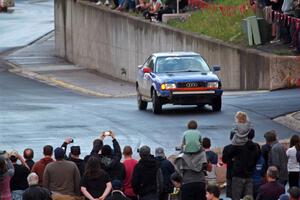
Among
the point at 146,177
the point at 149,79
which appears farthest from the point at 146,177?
the point at 149,79

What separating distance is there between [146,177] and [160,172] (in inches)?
8.9

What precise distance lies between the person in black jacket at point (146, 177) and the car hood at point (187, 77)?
40.7ft

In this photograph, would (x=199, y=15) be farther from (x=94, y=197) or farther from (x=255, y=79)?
(x=94, y=197)

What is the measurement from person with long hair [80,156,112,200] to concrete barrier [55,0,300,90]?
61.9 ft

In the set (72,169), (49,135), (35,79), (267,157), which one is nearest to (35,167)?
(72,169)

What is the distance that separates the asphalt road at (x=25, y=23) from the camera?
6751 centimetres

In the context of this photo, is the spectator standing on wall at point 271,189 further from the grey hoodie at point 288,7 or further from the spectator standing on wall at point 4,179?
the grey hoodie at point 288,7

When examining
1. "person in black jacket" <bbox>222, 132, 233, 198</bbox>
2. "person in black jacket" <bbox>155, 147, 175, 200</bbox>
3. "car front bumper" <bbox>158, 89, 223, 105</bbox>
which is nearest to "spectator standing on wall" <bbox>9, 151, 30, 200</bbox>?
"person in black jacket" <bbox>155, 147, 175, 200</bbox>

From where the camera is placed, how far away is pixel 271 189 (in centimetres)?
1598

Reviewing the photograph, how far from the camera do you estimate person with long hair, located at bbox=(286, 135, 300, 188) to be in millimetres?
18188

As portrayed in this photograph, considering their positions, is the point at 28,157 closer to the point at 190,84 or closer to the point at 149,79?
the point at 190,84

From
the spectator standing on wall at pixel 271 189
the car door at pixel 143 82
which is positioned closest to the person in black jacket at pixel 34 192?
the spectator standing on wall at pixel 271 189

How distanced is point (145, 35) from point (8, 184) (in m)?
30.3

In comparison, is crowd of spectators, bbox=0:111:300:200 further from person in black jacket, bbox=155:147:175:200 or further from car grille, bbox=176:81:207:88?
car grille, bbox=176:81:207:88
